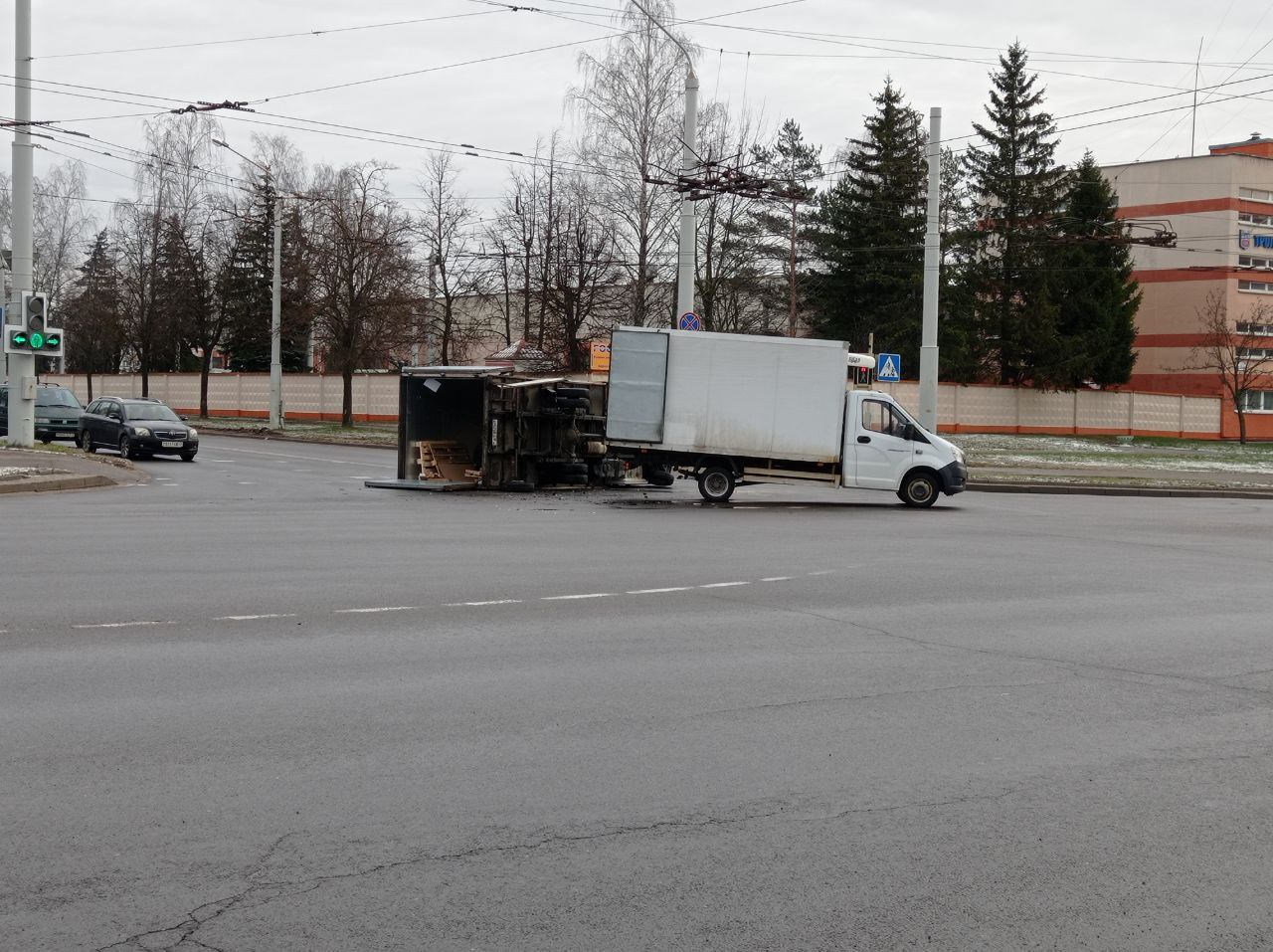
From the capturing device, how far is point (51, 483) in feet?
75.2

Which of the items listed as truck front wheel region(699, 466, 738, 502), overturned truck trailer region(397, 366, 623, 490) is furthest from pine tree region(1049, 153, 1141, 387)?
truck front wheel region(699, 466, 738, 502)

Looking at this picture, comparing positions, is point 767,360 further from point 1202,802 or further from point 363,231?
point 363,231

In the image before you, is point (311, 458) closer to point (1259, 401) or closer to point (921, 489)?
point (921, 489)

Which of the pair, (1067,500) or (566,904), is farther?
(1067,500)

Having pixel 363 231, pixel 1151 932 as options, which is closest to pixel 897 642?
pixel 1151 932

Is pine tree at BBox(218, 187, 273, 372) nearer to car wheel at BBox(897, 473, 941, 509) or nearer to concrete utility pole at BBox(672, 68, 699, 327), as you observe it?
concrete utility pole at BBox(672, 68, 699, 327)

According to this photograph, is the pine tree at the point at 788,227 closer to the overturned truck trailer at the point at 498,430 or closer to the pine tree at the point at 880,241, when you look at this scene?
the pine tree at the point at 880,241

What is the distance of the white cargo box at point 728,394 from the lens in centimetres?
2355

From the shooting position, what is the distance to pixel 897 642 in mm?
9250

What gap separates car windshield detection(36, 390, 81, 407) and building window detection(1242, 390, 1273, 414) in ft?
183

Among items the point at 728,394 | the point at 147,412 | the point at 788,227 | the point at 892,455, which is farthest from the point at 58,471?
the point at 788,227

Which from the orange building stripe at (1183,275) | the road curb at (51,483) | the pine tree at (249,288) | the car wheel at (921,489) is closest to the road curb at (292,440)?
the road curb at (51,483)

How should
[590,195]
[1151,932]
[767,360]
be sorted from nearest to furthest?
1. [1151,932]
2. [767,360]
3. [590,195]

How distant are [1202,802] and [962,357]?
Answer: 5818cm
